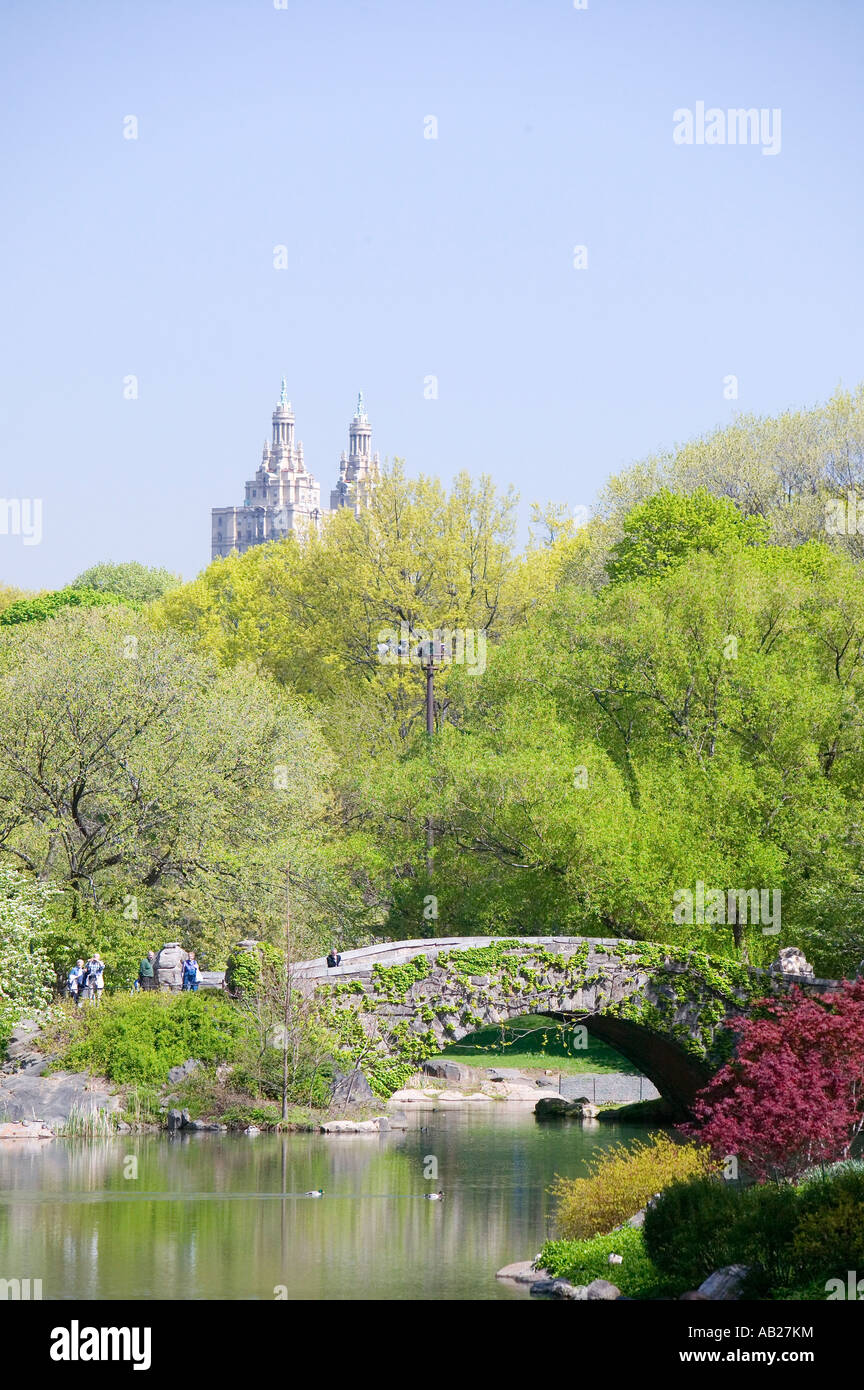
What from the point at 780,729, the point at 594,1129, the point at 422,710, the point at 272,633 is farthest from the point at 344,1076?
the point at 272,633

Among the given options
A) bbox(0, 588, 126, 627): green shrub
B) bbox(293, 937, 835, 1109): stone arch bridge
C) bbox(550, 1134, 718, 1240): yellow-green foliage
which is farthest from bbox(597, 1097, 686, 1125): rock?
bbox(0, 588, 126, 627): green shrub

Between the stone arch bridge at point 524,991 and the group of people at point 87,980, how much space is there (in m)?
5.44

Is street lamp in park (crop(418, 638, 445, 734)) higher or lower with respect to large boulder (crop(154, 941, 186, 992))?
higher

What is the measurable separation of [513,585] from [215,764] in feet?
53.7

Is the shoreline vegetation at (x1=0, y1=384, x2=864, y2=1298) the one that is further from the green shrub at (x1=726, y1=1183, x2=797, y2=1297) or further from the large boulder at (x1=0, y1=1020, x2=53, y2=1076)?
the green shrub at (x1=726, y1=1183, x2=797, y2=1297)

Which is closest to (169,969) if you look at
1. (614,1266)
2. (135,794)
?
(135,794)

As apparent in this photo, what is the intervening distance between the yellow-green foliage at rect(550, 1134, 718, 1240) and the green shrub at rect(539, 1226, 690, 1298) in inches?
29.6

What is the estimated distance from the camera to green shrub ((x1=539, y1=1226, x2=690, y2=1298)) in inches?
712

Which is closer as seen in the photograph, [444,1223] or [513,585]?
[444,1223]

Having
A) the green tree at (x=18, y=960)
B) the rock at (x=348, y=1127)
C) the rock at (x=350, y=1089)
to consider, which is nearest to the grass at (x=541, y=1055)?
the rock at (x=350, y=1089)

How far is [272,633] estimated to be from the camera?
5844 centimetres

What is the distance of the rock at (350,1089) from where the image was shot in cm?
3259

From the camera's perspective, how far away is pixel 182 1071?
3297 centimetres

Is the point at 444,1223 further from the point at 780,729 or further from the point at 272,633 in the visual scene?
the point at 272,633
